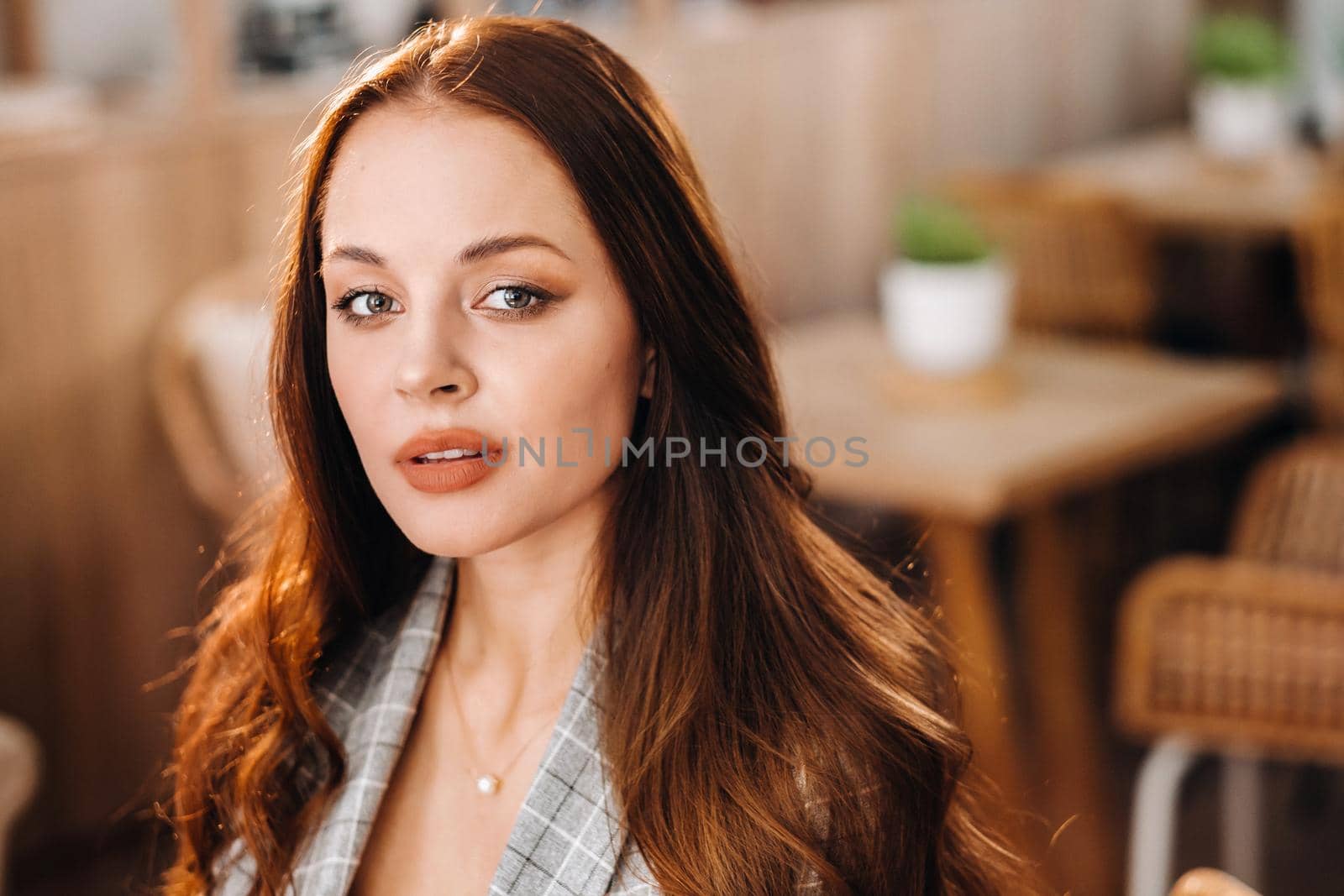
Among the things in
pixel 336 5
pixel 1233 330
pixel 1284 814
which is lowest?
pixel 1284 814

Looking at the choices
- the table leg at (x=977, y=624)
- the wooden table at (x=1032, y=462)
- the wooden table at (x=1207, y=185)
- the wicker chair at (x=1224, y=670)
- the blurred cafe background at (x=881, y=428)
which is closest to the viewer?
the wicker chair at (x=1224, y=670)

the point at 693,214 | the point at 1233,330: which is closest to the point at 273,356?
the point at 693,214

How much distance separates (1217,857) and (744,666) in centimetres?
175

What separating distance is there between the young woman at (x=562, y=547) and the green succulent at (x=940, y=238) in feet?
4.48

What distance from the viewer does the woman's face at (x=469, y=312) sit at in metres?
1.00

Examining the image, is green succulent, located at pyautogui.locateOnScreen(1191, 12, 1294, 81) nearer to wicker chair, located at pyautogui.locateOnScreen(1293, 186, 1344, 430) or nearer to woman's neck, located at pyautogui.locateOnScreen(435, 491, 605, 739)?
wicker chair, located at pyautogui.locateOnScreen(1293, 186, 1344, 430)

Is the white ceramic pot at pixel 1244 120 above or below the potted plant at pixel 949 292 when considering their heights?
above

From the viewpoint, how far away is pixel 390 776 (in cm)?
117

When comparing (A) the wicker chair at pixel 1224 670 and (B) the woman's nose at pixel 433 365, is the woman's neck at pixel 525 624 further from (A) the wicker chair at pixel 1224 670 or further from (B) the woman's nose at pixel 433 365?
(A) the wicker chair at pixel 1224 670

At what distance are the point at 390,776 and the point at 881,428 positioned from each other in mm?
1373

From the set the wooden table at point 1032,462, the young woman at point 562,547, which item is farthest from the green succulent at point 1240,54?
the young woman at point 562,547

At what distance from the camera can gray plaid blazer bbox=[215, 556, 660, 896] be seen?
105cm

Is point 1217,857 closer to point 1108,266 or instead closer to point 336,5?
point 1108,266

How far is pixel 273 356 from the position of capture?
1.17 m
